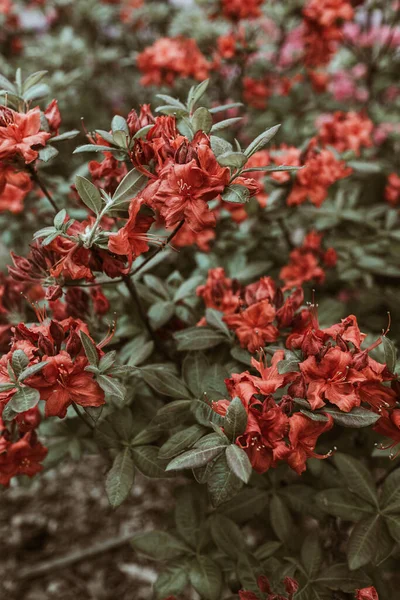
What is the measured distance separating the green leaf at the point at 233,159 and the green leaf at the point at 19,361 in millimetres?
487

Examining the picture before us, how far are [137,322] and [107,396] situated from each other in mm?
286

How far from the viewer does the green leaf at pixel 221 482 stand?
102cm

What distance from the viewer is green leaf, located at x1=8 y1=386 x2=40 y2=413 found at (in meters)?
0.99

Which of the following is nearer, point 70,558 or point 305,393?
point 305,393

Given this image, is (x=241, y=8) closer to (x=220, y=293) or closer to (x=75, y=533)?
(x=220, y=293)

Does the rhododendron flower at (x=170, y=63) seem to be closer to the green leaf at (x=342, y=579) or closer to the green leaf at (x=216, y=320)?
Result: the green leaf at (x=216, y=320)

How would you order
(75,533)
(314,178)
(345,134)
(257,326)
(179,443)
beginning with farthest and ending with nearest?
1. (75,533)
2. (345,134)
3. (314,178)
4. (257,326)
5. (179,443)

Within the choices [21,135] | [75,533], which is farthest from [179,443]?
[75,533]

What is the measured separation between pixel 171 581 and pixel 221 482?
0.46m

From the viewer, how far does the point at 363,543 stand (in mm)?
1225

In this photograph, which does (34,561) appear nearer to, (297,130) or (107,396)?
(107,396)

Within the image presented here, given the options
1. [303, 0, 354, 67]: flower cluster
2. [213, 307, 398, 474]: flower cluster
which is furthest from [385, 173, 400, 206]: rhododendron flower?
[213, 307, 398, 474]: flower cluster

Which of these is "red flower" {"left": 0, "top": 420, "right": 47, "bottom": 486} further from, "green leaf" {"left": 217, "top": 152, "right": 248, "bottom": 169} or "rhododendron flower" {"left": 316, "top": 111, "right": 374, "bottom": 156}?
"rhododendron flower" {"left": 316, "top": 111, "right": 374, "bottom": 156}

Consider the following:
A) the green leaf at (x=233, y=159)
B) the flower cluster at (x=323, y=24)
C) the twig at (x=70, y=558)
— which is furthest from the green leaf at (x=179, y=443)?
the flower cluster at (x=323, y=24)
